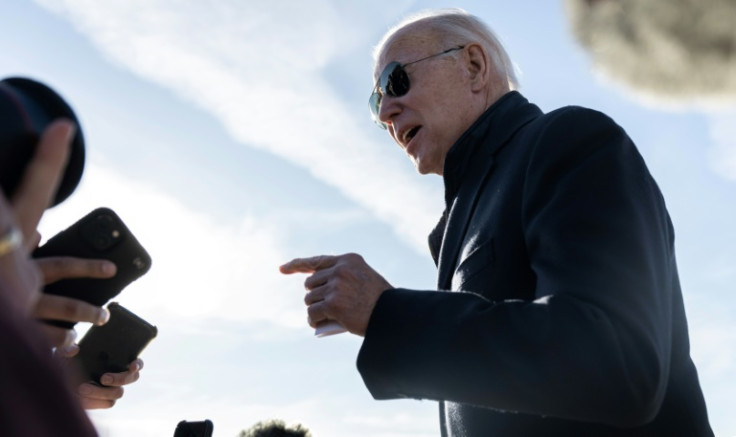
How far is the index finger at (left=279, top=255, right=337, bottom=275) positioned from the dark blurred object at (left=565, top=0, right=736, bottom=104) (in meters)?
1.82

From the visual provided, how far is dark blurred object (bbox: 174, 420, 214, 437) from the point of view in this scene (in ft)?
15.3

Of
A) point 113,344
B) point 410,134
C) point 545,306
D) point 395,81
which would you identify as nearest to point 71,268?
point 113,344

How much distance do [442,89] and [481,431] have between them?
205cm

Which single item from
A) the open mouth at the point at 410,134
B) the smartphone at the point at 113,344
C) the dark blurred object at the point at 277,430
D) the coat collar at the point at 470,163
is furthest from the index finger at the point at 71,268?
the dark blurred object at the point at 277,430

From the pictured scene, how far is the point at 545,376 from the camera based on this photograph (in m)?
2.08

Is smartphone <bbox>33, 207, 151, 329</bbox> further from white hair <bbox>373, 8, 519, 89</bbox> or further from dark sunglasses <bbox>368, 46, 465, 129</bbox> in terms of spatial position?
white hair <bbox>373, 8, 519, 89</bbox>

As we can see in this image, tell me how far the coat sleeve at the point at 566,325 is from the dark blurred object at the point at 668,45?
144 centimetres

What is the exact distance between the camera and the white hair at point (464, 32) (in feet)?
14.2

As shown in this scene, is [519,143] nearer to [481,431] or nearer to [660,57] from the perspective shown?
[481,431]

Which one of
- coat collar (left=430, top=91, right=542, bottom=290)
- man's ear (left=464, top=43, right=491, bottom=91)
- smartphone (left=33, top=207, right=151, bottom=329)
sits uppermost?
man's ear (left=464, top=43, right=491, bottom=91)

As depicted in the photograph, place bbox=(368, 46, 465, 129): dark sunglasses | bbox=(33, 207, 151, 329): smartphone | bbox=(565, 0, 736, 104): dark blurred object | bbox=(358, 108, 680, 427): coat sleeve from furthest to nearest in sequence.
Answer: bbox=(368, 46, 465, 129): dark sunglasses
bbox=(33, 207, 151, 329): smartphone
bbox=(358, 108, 680, 427): coat sleeve
bbox=(565, 0, 736, 104): dark blurred object

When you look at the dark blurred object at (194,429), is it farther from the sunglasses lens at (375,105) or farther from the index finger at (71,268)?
the index finger at (71,268)

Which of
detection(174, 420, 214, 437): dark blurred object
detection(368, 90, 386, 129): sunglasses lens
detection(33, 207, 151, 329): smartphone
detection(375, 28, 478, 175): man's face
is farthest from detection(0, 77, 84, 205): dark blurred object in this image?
detection(174, 420, 214, 437): dark blurred object


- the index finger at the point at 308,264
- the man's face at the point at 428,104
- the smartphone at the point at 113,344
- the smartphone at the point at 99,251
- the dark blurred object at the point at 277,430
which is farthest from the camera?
the dark blurred object at the point at 277,430
